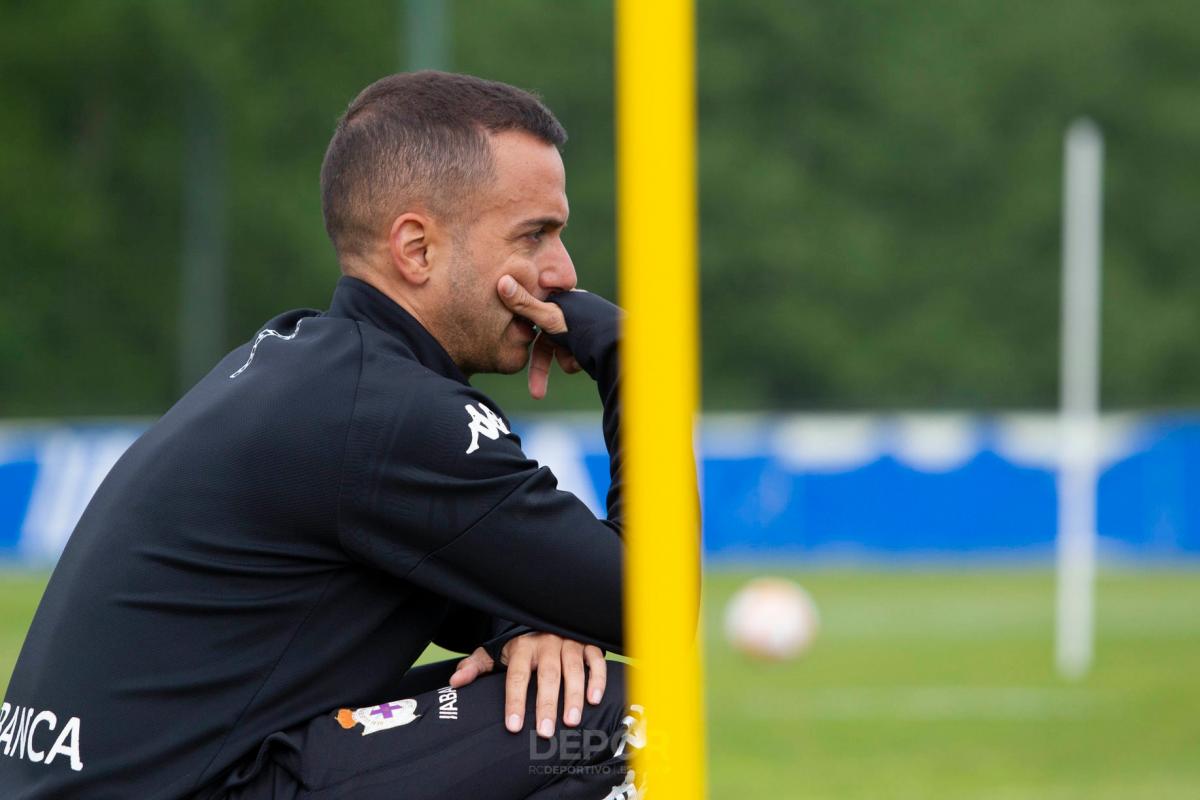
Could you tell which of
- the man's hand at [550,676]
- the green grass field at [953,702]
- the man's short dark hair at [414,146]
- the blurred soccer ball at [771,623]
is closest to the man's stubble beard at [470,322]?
the man's short dark hair at [414,146]

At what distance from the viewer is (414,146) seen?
3.07 meters

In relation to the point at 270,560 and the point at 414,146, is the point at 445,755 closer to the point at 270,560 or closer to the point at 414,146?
the point at 270,560

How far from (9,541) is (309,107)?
48.4ft

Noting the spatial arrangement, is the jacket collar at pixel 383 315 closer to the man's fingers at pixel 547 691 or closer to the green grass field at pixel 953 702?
the man's fingers at pixel 547 691

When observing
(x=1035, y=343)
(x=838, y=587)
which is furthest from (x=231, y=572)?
(x=1035, y=343)

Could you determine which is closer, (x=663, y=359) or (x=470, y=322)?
(x=663, y=359)

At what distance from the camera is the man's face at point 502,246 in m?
3.08

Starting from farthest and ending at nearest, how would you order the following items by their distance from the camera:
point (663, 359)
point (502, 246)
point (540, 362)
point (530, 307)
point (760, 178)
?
point (760, 178) < point (540, 362) < point (530, 307) < point (502, 246) < point (663, 359)

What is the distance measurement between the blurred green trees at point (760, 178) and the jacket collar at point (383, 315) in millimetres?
26404

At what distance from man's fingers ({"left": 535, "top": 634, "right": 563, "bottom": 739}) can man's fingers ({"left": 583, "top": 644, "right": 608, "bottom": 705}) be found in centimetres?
5

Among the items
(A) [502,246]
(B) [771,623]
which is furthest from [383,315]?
(B) [771,623]

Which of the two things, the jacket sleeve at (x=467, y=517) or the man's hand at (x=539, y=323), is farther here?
the man's hand at (x=539, y=323)

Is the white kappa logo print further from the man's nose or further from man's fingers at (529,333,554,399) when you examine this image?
man's fingers at (529,333,554,399)

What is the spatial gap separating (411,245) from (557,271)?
0.28m
